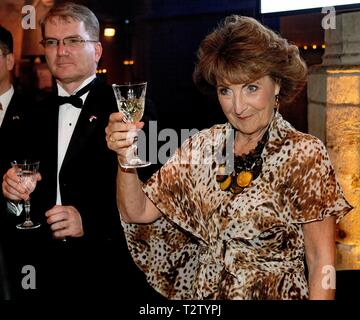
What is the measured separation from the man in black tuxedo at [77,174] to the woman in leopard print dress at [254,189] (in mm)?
505

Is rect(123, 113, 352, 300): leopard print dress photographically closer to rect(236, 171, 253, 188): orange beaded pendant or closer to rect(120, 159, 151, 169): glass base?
rect(236, 171, 253, 188): orange beaded pendant

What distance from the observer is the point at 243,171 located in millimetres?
1960

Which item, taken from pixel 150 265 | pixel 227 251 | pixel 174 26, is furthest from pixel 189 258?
pixel 174 26

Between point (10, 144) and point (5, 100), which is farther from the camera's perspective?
point (5, 100)

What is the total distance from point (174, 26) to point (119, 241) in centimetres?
765

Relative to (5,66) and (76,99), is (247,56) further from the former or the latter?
(5,66)

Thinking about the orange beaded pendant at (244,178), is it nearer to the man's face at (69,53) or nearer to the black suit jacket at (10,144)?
the man's face at (69,53)

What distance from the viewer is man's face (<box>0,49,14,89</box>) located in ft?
10.2

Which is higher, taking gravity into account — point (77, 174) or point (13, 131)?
point (13, 131)

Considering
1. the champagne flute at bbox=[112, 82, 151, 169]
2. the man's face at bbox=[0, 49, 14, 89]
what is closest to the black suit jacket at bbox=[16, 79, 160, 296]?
the man's face at bbox=[0, 49, 14, 89]

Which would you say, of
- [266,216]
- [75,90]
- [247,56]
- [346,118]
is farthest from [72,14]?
[346,118]

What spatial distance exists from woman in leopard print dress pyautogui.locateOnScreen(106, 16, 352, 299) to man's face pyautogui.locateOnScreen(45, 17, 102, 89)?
799mm

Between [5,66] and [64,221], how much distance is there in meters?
1.24
